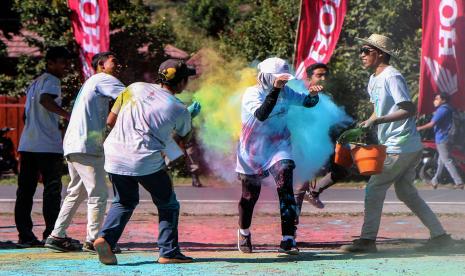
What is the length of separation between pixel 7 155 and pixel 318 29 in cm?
884

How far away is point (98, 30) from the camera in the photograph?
539 inches

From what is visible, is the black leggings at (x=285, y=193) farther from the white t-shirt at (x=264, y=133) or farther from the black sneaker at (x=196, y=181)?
the black sneaker at (x=196, y=181)

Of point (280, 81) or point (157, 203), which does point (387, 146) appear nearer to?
point (280, 81)

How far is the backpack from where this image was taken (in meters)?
16.1

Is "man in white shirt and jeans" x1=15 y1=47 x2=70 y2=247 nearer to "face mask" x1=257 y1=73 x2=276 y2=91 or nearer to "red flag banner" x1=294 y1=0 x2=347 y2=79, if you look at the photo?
"face mask" x1=257 y1=73 x2=276 y2=91

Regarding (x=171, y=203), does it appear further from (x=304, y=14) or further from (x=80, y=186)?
(x=304, y=14)

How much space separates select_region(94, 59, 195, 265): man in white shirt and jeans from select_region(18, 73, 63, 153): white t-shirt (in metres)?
1.42

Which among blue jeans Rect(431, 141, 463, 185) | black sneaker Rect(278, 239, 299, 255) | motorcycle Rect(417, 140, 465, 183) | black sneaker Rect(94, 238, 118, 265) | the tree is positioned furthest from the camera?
the tree

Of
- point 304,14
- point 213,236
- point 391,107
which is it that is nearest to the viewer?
point 391,107

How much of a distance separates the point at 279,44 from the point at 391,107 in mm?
9678

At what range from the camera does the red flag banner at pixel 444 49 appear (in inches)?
520

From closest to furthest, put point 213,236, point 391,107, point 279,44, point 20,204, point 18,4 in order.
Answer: point 391,107, point 20,204, point 213,236, point 279,44, point 18,4

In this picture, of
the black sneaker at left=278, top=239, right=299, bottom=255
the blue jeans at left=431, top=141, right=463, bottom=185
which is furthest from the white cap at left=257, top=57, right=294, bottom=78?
the blue jeans at left=431, top=141, right=463, bottom=185

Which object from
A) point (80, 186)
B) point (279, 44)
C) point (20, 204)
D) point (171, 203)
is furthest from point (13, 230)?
point (279, 44)
